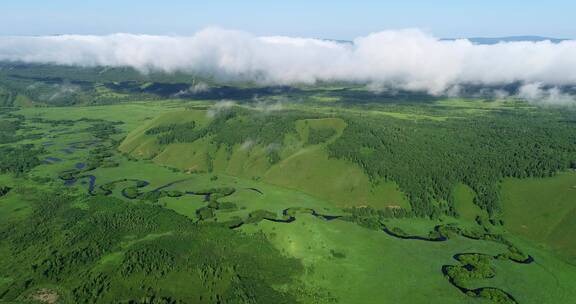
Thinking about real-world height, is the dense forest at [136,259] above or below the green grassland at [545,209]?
below

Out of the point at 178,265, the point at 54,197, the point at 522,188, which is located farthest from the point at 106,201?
the point at 522,188

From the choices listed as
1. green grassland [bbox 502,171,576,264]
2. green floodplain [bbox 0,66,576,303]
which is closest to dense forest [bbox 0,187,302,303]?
green floodplain [bbox 0,66,576,303]

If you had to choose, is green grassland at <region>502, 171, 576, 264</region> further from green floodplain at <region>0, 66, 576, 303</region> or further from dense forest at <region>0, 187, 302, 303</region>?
dense forest at <region>0, 187, 302, 303</region>

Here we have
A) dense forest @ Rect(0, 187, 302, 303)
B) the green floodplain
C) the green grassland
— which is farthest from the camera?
the green grassland

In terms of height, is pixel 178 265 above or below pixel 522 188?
below

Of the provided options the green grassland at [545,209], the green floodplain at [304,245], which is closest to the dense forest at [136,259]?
the green floodplain at [304,245]

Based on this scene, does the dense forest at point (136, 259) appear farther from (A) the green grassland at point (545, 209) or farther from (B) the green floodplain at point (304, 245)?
(A) the green grassland at point (545, 209)

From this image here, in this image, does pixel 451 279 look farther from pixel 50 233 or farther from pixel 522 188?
pixel 50 233

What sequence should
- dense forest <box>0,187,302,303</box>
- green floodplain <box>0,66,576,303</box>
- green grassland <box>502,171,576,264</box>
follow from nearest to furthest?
dense forest <box>0,187,302,303</box> → green floodplain <box>0,66,576,303</box> → green grassland <box>502,171,576,264</box>

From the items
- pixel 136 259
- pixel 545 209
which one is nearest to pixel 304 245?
pixel 136 259

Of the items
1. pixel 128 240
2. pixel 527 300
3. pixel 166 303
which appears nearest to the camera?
pixel 166 303

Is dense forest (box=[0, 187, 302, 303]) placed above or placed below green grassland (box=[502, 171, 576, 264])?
below
